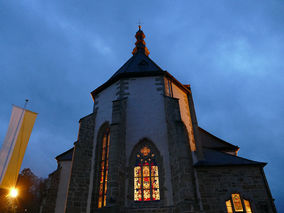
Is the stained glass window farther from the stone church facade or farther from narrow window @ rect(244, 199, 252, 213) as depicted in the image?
narrow window @ rect(244, 199, 252, 213)

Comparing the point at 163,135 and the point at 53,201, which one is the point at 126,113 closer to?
the point at 163,135

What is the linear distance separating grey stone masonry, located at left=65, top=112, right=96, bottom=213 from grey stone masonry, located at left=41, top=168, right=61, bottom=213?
11.5ft

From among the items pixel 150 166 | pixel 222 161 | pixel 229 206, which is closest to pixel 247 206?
pixel 229 206

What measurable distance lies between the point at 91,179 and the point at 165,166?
11.6 ft

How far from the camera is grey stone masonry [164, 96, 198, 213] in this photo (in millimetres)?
7359

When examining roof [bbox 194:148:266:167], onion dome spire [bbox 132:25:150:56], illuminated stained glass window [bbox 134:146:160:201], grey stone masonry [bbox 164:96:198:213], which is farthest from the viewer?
onion dome spire [bbox 132:25:150:56]

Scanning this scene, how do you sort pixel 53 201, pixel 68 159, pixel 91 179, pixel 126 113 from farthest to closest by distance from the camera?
pixel 68 159
pixel 53 201
pixel 126 113
pixel 91 179

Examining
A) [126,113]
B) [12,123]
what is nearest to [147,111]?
[126,113]

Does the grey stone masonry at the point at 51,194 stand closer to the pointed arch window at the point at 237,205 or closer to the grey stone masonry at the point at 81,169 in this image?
the grey stone masonry at the point at 81,169

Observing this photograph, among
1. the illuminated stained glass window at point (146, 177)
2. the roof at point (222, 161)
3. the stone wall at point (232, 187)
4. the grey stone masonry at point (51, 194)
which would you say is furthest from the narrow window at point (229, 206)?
the grey stone masonry at point (51, 194)

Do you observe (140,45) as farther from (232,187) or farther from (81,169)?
(232,187)

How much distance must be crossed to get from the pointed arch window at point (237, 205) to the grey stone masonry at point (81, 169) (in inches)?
245

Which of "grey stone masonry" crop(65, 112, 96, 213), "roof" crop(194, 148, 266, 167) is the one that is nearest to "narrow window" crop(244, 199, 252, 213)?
"roof" crop(194, 148, 266, 167)

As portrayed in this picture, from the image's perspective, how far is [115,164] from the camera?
27.0ft
